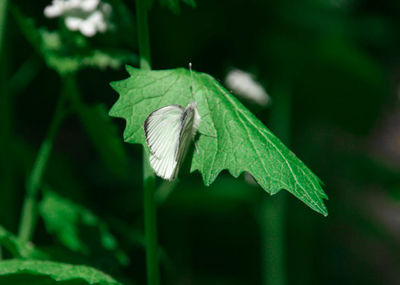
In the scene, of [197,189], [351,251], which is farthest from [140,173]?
[351,251]

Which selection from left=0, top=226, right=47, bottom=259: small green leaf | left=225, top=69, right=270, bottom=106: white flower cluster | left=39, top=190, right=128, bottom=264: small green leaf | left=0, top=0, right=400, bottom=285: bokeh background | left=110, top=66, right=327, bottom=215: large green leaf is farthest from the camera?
left=0, top=0, right=400, bottom=285: bokeh background

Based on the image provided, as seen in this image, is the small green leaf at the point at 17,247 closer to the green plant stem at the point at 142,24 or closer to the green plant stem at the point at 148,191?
the green plant stem at the point at 148,191

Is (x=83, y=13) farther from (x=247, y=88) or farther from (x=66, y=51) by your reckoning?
(x=247, y=88)

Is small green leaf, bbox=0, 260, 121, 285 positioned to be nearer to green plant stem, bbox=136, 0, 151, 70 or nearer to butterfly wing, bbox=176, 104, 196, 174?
butterfly wing, bbox=176, 104, 196, 174

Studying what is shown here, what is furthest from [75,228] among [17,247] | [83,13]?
[83,13]

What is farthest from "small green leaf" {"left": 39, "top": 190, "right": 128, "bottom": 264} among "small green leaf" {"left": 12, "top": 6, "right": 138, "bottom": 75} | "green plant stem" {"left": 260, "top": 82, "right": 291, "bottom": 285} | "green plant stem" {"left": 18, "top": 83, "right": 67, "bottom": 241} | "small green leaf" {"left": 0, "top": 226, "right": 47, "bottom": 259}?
"green plant stem" {"left": 260, "top": 82, "right": 291, "bottom": 285}
